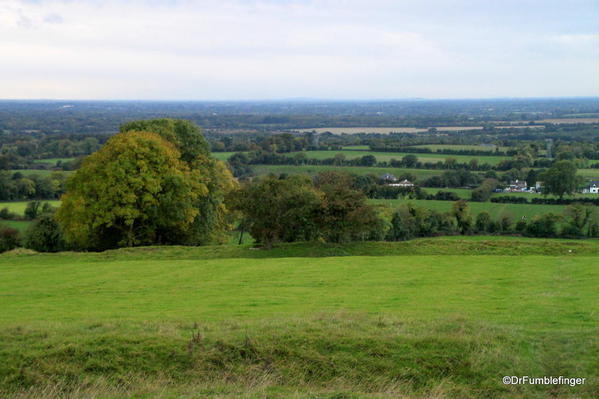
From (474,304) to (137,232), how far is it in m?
30.4

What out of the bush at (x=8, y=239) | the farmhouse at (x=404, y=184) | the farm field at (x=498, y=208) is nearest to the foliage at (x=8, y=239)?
the bush at (x=8, y=239)

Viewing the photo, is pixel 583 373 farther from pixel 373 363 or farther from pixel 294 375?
pixel 294 375

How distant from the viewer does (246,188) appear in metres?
38.1

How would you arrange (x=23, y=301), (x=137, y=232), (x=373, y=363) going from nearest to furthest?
(x=373, y=363) < (x=23, y=301) < (x=137, y=232)

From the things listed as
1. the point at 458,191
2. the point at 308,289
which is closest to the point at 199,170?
the point at 308,289

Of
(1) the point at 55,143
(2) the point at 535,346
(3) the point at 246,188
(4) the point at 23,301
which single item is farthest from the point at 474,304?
(1) the point at 55,143

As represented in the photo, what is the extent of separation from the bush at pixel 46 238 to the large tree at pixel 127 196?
1161cm

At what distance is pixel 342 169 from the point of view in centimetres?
10662

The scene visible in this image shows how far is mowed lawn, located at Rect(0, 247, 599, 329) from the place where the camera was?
18.3 meters

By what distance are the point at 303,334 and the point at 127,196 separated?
2811 cm

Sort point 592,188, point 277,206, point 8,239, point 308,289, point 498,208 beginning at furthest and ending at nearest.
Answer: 1. point 592,188
2. point 498,208
3. point 8,239
4. point 277,206
5. point 308,289

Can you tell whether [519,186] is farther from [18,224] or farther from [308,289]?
[308,289]

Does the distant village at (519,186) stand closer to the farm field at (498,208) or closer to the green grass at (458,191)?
the green grass at (458,191)

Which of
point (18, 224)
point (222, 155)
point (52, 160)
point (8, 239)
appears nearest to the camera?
point (8, 239)
